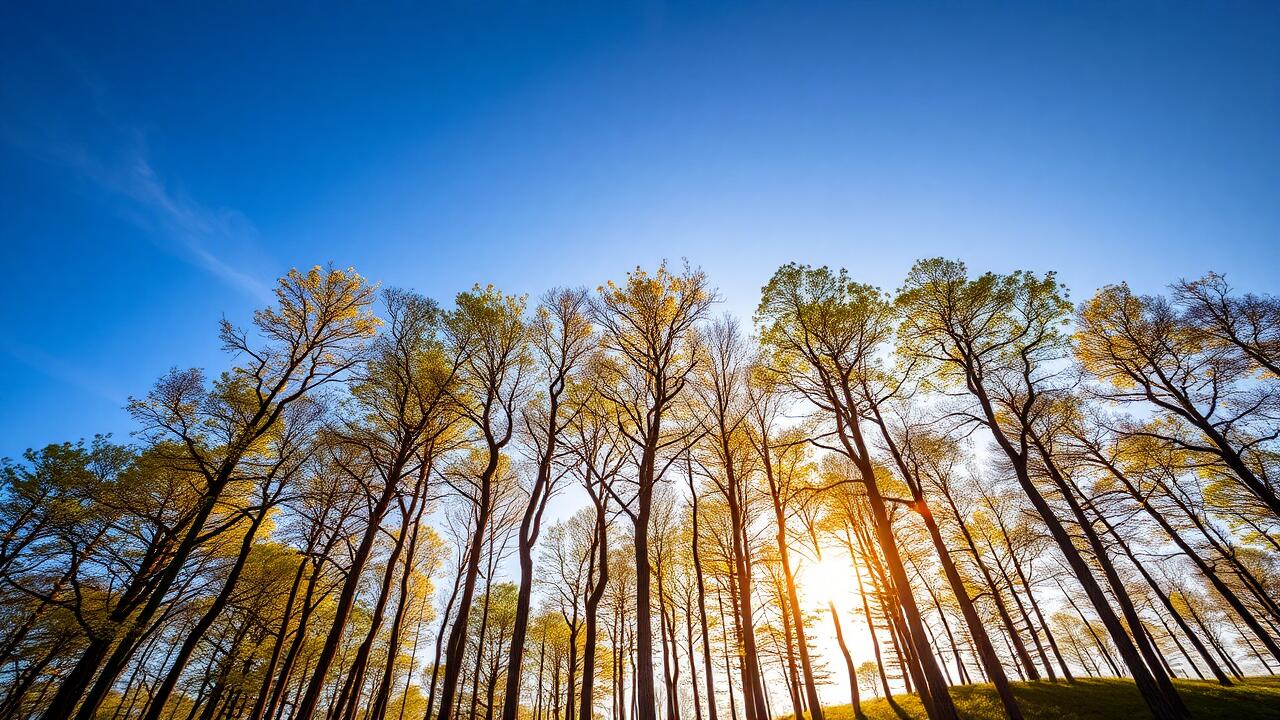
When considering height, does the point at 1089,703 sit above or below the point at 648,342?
below

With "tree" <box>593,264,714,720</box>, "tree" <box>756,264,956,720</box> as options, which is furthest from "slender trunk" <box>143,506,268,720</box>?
"tree" <box>756,264,956,720</box>

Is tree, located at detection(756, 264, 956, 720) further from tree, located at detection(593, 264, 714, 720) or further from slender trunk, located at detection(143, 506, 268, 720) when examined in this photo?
slender trunk, located at detection(143, 506, 268, 720)

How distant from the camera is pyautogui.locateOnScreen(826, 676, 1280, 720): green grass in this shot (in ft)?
39.0

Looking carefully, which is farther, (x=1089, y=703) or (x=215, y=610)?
(x=1089, y=703)

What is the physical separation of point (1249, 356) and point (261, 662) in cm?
4198

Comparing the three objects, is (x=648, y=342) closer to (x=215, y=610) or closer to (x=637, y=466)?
(x=637, y=466)

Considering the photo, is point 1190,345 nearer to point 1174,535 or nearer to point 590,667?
point 1174,535

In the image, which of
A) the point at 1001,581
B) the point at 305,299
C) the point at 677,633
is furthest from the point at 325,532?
the point at 1001,581

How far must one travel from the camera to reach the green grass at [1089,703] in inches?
468

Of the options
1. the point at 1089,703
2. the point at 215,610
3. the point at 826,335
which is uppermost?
the point at 826,335

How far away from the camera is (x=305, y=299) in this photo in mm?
14109

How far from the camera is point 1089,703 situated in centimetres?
1345

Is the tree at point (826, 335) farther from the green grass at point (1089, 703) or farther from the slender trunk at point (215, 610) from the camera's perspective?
the slender trunk at point (215, 610)

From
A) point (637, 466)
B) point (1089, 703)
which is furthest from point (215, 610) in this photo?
point (1089, 703)
